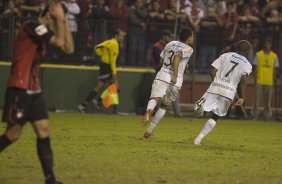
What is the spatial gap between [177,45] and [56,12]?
655 cm

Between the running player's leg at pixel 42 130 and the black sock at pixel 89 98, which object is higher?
the running player's leg at pixel 42 130

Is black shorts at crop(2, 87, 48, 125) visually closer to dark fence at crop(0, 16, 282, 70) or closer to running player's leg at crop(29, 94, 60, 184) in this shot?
running player's leg at crop(29, 94, 60, 184)

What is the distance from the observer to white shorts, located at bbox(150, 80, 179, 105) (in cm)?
1595

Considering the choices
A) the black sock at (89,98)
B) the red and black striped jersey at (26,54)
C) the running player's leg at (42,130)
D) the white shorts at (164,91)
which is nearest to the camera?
the red and black striped jersey at (26,54)

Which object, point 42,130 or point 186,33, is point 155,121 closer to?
point 186,33

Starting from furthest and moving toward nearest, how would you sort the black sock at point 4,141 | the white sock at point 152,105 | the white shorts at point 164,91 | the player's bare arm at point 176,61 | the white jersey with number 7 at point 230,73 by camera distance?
the white shorts at point 164,91 < the white sock at point 152,105 < the player's bare arm at point 176,61 < the white jersey with number 7 at point 230,73 < the black sock at point 4,141

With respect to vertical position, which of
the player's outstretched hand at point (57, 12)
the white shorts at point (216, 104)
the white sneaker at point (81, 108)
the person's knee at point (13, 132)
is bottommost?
the white sneaker at point (81, 108)

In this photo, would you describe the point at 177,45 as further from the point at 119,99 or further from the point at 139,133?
the point at 119,99

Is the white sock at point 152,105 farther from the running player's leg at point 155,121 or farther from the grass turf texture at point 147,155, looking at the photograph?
the grass turf texture at point 147,155

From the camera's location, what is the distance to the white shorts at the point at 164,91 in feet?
52.3

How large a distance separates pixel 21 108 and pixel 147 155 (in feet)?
12.9

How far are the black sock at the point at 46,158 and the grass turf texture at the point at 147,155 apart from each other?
0.48 m

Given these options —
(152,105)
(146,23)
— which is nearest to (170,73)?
(152,105)

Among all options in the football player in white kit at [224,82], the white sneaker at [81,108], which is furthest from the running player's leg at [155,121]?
the white sneaker at [81,108]
